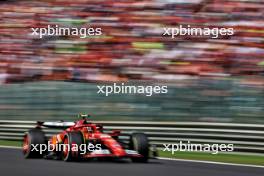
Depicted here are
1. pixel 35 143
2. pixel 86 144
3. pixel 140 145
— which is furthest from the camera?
pixel 35 143

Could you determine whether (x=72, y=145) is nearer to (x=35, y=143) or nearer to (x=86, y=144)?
(x=86, y=144)

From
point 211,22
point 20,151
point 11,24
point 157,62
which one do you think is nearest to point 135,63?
point 157,62

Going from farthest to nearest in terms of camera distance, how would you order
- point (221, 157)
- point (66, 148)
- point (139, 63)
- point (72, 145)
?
point (139, 63) < point (221, 157) < point (66, 148) < point (72, 145)

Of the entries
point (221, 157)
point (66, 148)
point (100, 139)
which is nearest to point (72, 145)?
point (66, 148)

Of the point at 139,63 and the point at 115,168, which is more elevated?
the point at 139,63

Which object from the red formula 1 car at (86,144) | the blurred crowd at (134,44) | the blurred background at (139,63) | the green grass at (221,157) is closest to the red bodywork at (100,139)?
the red formula 1 car at (86,144)

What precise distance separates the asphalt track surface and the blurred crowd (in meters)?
2.58

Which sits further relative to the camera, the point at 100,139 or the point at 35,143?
the point at 35,143

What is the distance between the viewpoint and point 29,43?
17.4 meters

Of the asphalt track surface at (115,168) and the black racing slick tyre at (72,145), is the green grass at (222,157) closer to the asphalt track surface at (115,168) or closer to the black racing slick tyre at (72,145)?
the asphalt track surface at (115,168)

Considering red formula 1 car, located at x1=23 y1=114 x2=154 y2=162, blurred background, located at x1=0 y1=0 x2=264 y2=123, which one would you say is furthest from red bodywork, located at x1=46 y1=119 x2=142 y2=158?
blurred background, located at x1=0 y1=0 x2=264 y2=123

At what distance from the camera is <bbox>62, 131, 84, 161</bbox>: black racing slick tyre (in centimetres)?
937

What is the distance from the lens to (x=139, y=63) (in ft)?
47.4

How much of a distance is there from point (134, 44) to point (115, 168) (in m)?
6.96
